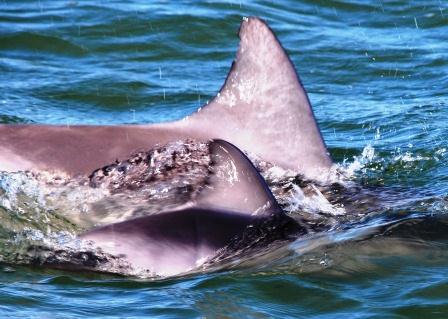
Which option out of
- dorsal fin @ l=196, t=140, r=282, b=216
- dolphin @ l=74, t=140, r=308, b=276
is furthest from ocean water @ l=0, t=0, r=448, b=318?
dorsal fin @ l=196, t=140, r=282, b=216

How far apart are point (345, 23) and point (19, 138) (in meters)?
5.92

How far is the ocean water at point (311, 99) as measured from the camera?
13.7 ft

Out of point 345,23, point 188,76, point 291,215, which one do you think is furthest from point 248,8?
point 291,215

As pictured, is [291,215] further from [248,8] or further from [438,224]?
[248,8]

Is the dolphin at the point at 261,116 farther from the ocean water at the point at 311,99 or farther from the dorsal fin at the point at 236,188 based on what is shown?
the dorsal fin at the point at 236,188

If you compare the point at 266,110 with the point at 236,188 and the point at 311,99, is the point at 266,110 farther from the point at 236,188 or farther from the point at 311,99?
the point at 311,99

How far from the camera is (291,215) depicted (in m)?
4.71

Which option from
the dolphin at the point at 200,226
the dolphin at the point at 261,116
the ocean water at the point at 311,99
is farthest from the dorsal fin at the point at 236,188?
the dolphin at the point at 261,116

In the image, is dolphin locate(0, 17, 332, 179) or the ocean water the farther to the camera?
dolphin locate(0, 17, 332, 179)

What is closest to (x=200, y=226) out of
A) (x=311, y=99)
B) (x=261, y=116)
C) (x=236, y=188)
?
(x=236, y=188)

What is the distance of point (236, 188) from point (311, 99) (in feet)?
13.0

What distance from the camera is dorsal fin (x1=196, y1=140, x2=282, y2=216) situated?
4.28m

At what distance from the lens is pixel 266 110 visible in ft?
17.2

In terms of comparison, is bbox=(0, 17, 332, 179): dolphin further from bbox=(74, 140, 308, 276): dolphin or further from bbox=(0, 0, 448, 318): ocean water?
bbox=(74, 140, 308, 276): dolphin
